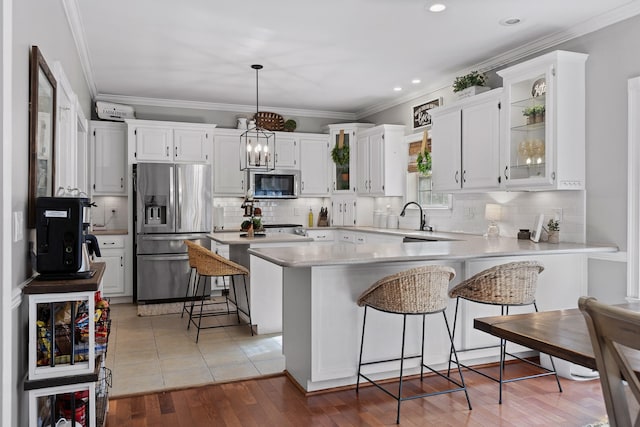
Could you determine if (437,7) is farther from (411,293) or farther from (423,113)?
(423,113)

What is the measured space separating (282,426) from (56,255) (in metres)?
1.51

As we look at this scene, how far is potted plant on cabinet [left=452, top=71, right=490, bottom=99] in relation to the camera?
482cm

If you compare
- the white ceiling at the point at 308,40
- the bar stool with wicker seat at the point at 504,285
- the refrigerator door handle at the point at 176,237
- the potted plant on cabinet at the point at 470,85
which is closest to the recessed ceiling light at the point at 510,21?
the white ceiling at the point at 308,40

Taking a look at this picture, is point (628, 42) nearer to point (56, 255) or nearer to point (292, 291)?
point (292, 291)

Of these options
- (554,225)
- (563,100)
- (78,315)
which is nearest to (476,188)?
(554,225)

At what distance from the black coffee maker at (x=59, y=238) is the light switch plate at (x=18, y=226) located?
0.24 feet

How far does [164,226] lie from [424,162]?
11.0 feet

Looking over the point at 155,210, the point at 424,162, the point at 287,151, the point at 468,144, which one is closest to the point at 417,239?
the point at 468,144

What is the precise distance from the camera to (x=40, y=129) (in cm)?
250

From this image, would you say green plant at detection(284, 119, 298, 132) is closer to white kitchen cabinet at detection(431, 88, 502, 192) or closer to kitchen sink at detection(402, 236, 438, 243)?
white kitchen cabinet at detection(431, 88, 502, 192)

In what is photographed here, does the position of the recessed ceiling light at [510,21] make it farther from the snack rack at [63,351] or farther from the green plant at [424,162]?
the snack rack at [63,351]

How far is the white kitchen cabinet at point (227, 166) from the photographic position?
6754mm

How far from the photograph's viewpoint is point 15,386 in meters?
1.96

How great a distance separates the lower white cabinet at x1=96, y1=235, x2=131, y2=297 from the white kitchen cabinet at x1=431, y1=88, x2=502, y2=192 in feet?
13.0
